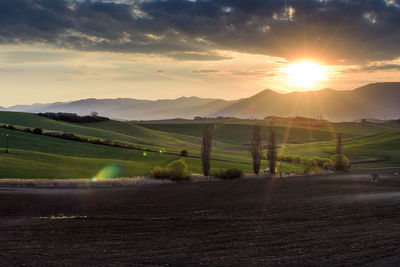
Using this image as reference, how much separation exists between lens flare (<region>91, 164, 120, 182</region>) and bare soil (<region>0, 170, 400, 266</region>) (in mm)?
12860

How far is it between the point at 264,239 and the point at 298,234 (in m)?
2.16

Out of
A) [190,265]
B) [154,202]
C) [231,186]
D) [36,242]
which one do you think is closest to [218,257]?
[190,265]

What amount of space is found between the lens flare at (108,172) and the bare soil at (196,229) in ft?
42.2

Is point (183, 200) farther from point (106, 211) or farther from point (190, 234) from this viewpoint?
point (190, 234)

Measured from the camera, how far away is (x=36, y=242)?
20312mm

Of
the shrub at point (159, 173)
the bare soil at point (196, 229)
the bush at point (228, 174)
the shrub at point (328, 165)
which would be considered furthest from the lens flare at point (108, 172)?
the shrub at point (328, 165)

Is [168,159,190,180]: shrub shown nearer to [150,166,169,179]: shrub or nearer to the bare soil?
[150,166,169,179]: shrub

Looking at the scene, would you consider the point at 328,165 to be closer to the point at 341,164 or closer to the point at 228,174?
the point at 341,164

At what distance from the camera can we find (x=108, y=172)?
5616 cm

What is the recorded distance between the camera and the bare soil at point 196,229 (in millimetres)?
17812

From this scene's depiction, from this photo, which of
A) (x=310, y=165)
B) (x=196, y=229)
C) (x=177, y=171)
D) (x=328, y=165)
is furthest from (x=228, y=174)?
(x=196, y=229)

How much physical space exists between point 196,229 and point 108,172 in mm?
34841

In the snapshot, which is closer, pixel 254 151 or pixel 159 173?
pixel 159 173

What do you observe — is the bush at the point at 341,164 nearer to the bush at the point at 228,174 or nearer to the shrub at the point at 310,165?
the shrub at the point at 310,165
